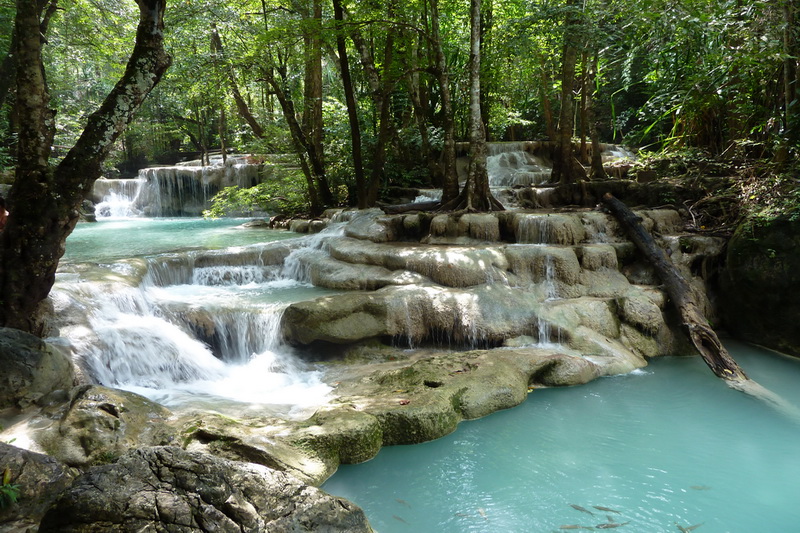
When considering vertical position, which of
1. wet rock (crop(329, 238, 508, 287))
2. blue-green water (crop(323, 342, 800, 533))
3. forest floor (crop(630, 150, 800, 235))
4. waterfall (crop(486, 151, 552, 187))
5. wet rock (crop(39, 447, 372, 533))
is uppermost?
waterfall (crop(486, 151, 552, 187))

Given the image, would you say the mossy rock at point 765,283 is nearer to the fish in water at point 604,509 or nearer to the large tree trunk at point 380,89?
the fish in water at point 604,509

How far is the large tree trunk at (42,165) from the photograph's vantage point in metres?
4.08

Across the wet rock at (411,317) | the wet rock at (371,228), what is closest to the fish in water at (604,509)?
the wet rock at (411,317)

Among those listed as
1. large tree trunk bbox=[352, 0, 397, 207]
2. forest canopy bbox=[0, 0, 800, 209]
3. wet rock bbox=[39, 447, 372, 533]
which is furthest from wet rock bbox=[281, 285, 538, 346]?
large tree trunk bbox=[352, 0, 397, 207]

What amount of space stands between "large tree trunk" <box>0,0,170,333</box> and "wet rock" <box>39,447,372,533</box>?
275 cm

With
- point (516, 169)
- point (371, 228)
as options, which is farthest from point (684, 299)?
point (516, 169)

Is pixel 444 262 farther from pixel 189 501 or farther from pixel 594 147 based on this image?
pixel 594 147

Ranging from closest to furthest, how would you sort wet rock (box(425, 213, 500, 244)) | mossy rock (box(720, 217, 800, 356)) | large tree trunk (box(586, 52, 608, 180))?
1. mossy rock (box(720, 217, 800, 356))
2. wet rock (box(425, 213, 500, 244))
3. large tree trunk (box(586, 52, 608, 180))

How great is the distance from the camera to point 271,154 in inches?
588

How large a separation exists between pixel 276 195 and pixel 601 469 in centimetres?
1260

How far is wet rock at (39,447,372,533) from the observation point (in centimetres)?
214

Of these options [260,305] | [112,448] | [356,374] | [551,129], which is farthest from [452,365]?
[551,129]

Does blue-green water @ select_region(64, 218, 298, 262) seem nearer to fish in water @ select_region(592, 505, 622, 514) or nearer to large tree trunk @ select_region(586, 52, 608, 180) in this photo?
large tree trunk @ select_region(586, 52, 608, 180)

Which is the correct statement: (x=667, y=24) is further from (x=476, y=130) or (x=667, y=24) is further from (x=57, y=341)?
(x=57, y=341)
